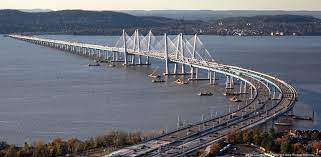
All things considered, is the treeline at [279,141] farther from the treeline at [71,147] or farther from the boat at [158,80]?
the boat at [158,80]

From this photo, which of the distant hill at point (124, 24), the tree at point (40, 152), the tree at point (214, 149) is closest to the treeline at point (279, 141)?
the tree at point (214, 149)

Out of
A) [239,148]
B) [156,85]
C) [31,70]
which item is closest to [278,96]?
[156,85]

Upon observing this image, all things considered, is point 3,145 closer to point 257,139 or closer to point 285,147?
point 257,139

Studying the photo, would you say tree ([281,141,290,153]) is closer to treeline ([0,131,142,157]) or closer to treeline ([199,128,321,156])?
treeline ([199,128,321,156])

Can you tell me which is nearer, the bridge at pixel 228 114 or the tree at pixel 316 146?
the tree at pixel 316 146

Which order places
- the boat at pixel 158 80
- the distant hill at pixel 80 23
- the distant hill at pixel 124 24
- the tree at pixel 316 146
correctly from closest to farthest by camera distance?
the tree at pixel 316 146 < the boat at pixel 158 80 < the distant hill at pixel 124 24 < the distant hill at pixel 80 23

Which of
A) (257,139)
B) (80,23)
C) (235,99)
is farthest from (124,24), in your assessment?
(257,139)
